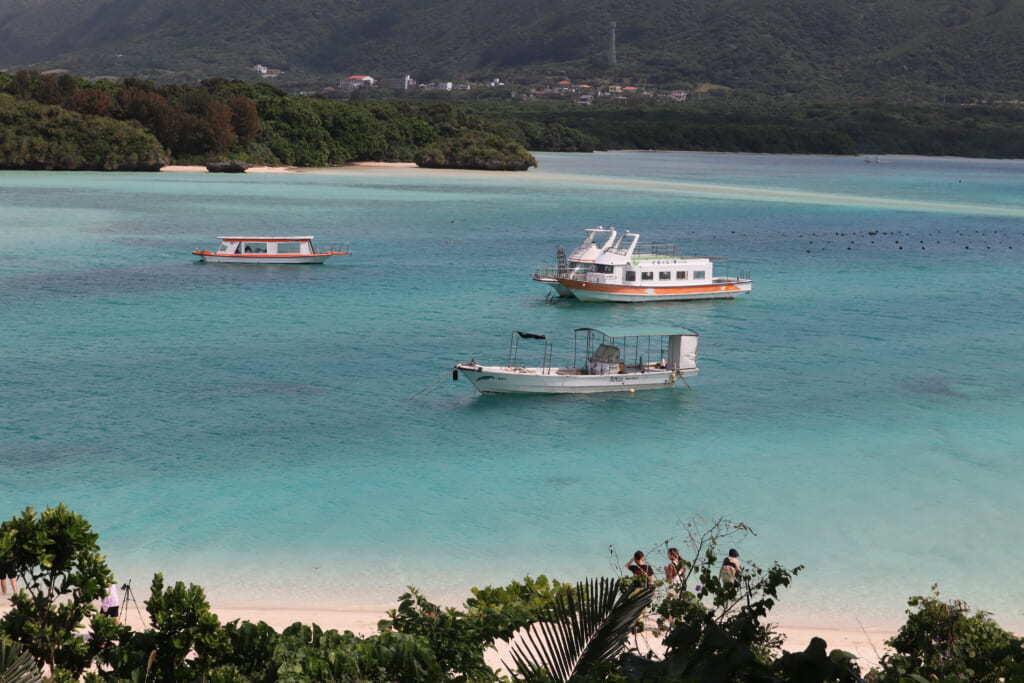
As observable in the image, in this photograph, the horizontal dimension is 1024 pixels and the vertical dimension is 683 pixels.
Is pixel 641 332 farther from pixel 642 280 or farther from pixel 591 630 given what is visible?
pixel 591 630

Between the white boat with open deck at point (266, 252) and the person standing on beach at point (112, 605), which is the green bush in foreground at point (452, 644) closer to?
the person standing on beach at point (112, 605)

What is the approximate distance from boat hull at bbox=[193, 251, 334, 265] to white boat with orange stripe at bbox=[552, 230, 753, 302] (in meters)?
15.9

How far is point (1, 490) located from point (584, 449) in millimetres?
12940

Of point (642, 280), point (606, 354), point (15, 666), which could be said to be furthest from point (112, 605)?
point (642, 280)

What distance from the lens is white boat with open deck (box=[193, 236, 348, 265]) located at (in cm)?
5888

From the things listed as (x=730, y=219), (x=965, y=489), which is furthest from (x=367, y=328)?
(x=730, y=219)

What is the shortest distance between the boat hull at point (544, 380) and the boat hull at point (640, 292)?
16159 mm

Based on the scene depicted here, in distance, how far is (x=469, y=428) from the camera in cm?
2959

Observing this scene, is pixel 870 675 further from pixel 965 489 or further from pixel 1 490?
pixel 1 490

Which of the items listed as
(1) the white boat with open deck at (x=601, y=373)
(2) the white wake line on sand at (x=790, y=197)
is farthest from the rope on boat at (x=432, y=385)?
(2) the white wake line on sand at (x=790, y=197)

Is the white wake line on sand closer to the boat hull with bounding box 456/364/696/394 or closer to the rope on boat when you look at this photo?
the boat hull with bounding box 456/364/696/394

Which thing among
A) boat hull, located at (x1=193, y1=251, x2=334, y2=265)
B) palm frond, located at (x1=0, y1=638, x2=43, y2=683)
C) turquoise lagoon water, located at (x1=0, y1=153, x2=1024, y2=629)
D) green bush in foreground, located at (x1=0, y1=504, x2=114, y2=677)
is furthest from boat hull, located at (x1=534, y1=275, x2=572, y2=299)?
palm frond, located at (x1=0, y1=638, x2=43, y2=683)

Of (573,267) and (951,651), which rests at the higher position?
(951,651)

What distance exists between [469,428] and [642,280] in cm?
2167
